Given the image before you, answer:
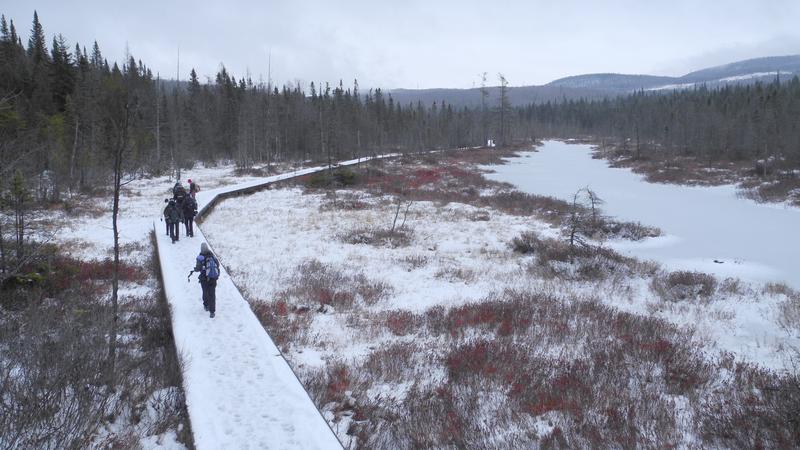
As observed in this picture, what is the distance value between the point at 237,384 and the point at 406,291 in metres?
7.31

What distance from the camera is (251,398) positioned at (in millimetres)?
7191

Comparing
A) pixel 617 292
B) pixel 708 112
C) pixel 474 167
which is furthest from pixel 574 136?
pixel 617 292

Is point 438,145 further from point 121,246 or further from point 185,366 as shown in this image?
point 185,366

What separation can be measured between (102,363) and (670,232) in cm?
2498

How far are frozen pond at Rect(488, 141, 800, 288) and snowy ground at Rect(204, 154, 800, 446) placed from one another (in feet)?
11.4

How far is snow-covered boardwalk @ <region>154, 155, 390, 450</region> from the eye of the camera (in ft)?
20.6

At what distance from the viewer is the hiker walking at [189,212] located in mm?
18422

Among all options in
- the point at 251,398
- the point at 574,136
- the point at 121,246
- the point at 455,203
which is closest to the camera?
the point at 251,398

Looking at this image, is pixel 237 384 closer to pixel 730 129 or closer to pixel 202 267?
pixel 202 267

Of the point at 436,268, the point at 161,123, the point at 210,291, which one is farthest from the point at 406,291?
the point at 161,123

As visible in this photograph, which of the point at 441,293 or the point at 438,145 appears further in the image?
the point at 438,145

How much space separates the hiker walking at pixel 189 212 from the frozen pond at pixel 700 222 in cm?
1828

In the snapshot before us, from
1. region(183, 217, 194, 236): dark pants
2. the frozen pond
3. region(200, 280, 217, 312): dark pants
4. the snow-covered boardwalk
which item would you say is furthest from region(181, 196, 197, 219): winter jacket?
the frozen pond

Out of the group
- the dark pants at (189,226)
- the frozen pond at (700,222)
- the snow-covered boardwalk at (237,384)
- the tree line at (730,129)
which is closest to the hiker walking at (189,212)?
the dark pants at (189,226)
